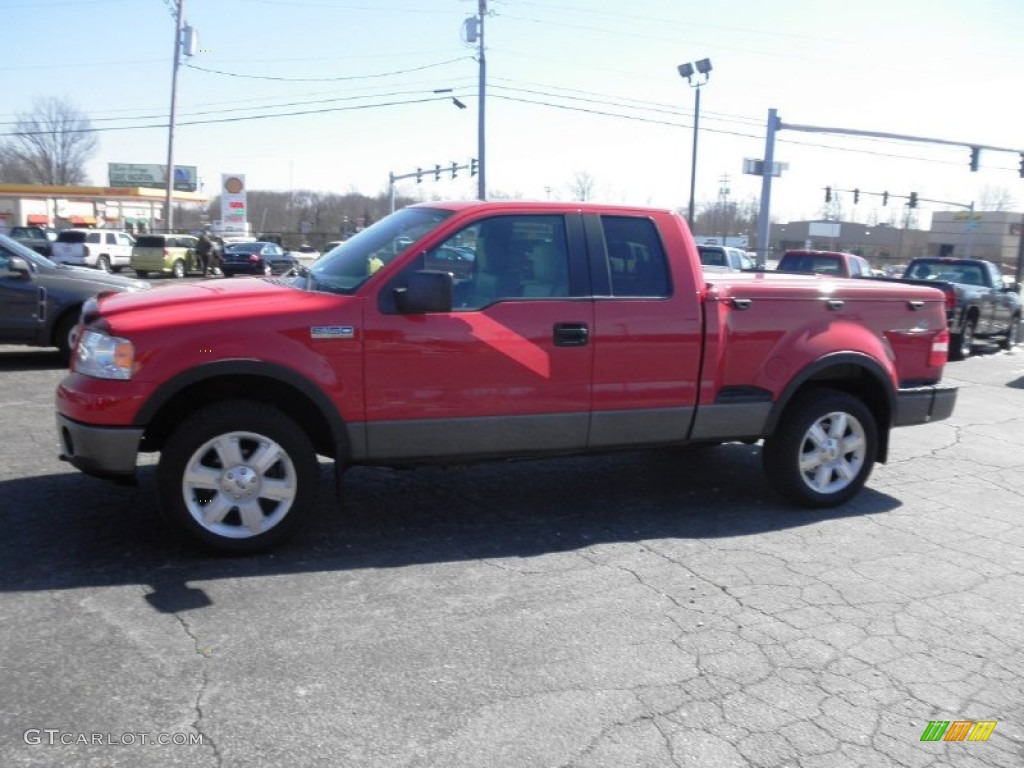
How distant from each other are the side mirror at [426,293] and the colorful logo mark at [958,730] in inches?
114

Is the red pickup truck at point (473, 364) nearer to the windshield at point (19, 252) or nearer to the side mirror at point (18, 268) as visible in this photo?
the side mirror at point (18, 268)

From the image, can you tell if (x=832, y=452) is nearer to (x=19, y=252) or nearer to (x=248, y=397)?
(x=248, y=397)

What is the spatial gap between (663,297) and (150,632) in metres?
3.32

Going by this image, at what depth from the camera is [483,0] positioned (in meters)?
33.6

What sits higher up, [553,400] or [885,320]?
[885,320]

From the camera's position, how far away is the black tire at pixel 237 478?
171 inches

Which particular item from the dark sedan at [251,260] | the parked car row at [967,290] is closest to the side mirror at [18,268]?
the parked car row at [967,290]

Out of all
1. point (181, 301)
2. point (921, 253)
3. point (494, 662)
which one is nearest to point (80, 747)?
point (494, 662)

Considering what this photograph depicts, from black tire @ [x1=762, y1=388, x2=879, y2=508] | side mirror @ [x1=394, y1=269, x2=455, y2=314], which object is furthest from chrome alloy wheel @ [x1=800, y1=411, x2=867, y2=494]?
side mirror @ [x1=394, y1=269, x2=455, y2=314]

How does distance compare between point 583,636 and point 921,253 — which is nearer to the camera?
point 583,636

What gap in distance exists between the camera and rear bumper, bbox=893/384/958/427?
6.02 meters

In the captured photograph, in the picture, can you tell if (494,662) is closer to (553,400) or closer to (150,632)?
(150,632)

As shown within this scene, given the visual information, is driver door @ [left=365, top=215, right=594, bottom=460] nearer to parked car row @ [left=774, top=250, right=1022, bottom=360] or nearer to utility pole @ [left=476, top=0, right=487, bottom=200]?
parked car row @ [left=774, top=250, right=1022, bottom=360]

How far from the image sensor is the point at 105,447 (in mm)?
4273
